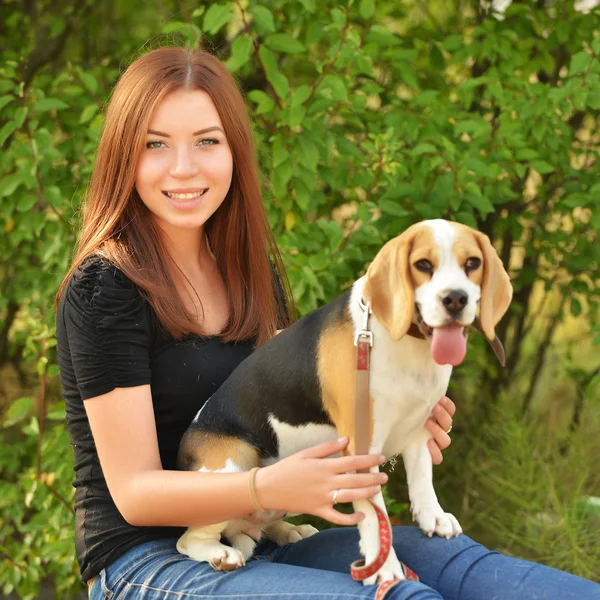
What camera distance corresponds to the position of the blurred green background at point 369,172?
11.0 ft

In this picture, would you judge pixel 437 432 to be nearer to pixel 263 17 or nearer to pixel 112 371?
pixel 112 371

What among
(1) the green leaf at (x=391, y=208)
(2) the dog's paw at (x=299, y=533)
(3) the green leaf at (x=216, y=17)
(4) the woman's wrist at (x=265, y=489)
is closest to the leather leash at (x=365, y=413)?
(4) the woman's wrist at (x=265, y=489)

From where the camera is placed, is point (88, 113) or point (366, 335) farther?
point (88, 113)

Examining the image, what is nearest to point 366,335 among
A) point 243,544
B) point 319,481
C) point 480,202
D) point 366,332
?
point 366,332

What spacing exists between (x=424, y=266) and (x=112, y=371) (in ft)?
2.72

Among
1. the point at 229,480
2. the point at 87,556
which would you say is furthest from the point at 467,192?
the point at 87,556

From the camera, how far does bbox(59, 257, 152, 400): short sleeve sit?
2.27 meters

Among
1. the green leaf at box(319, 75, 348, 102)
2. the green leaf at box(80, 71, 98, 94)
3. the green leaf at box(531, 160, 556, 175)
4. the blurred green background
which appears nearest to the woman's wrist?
the blurred green background

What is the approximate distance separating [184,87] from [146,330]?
680 millimetres

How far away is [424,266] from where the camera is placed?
1998 mm

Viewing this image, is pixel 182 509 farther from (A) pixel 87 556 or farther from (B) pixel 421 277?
(B) pixel 421 277

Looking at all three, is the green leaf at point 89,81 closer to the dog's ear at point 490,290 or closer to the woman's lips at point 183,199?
the woman's lips at point 183,199

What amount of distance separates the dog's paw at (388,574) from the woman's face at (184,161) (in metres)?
1.08

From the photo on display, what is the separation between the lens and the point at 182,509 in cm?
220
